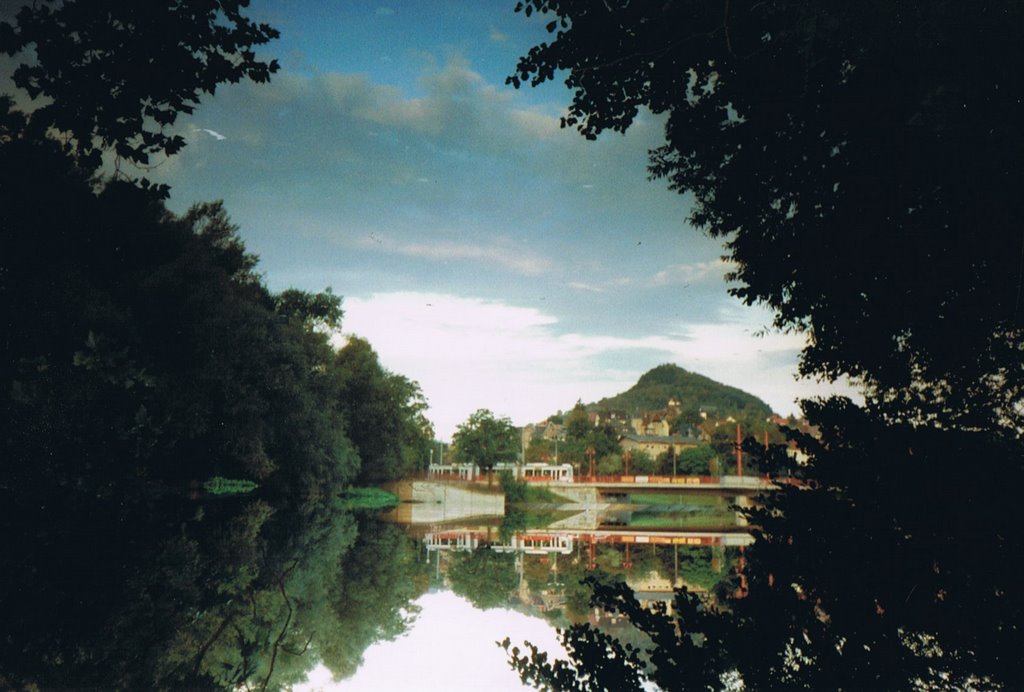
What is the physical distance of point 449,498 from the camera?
1921 inches

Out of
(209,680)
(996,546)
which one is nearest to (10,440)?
(209,680)

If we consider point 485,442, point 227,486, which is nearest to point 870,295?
point 227,486

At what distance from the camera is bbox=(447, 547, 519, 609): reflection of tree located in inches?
375

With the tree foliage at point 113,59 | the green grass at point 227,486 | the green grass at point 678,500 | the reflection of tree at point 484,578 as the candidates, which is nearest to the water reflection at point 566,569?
the reflection of tree at point 484,578

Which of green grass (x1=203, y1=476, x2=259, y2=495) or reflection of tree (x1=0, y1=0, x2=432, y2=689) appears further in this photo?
green grass (x1=203, y1=476, x2=259, y2=495)

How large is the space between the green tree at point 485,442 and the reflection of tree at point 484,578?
1622 inches

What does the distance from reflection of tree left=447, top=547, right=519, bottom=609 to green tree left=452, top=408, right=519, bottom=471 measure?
41.2 metres

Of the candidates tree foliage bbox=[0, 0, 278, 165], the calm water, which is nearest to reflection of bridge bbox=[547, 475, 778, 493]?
the calm water

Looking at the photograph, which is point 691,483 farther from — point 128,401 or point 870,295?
point 870,295

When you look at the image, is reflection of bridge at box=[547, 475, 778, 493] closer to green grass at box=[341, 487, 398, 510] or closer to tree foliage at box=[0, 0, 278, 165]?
green grass at box=[341, 487, 398, 510]

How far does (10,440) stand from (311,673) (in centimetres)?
1774

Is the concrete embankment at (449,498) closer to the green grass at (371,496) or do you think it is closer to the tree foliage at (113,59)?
the green grass at (371,496)

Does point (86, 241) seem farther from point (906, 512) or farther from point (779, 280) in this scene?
point (906, 512)

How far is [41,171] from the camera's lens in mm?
5387
